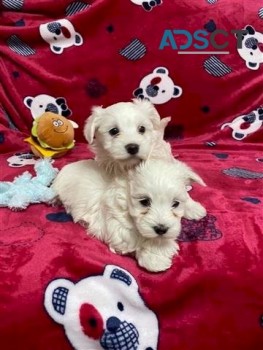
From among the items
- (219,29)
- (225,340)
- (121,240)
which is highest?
(219,29)

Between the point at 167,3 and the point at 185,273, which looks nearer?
the point at 185,273

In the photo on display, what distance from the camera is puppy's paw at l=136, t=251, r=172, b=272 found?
1.21 m

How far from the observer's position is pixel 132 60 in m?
2.04

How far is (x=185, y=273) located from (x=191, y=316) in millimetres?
111

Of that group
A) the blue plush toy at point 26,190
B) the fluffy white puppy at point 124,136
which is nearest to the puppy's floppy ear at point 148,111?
the fluffy white puppy at point 124,136

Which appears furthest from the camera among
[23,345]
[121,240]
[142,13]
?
[142,13]

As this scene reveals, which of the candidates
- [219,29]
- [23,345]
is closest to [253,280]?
[23,345]

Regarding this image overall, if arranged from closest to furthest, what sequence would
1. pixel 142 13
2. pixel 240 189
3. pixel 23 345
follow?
pixel 23 345
pixel 240 189
pixel 142 13

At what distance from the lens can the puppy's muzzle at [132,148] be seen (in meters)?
1.27

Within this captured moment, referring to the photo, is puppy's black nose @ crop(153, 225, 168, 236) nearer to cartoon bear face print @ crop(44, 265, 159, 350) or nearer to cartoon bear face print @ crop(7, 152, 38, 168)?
cartoon bear face print @ crop(44, 265, 159, 350)

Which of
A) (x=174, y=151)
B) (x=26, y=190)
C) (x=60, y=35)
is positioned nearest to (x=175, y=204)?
(x=26, y=190)

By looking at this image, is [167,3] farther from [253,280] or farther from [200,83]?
[253,280]

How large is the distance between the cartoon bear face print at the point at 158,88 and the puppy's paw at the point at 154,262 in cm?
101

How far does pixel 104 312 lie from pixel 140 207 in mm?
266
